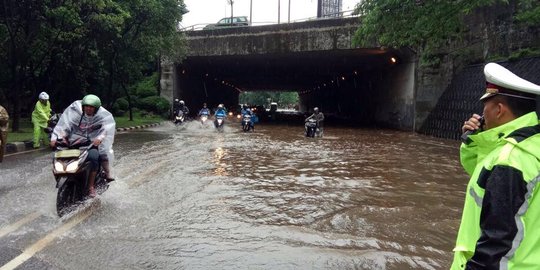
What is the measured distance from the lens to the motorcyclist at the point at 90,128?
249 inches

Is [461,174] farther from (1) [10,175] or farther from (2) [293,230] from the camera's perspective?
(1) [10,175]

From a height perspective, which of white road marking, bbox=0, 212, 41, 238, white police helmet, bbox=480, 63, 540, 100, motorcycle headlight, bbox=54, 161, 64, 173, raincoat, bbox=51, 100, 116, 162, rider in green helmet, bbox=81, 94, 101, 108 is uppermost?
white police helmet, bbox=480, 63, 540, 100

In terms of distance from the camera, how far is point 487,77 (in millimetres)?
2037

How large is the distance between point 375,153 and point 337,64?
18615 mm

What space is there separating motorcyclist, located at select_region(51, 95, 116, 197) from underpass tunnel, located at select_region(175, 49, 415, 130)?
65.2 ft

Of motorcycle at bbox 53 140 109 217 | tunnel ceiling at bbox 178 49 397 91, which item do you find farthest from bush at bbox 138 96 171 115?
motorcycle at bbox 53 140 109 217

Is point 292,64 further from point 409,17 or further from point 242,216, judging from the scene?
point 242,216

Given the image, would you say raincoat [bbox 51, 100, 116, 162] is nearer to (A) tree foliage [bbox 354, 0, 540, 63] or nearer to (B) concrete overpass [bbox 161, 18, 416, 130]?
(A) tree foliage [bbox 354, 0, 540, 63]

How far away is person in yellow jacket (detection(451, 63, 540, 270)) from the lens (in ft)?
5.71

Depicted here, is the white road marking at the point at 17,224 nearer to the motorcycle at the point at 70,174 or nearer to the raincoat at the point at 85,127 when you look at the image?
the motorcycle at the point at 70,174

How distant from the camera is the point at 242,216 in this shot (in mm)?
6156

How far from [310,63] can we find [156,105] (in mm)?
11017

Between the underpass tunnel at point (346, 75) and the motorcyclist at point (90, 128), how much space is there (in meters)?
19.9

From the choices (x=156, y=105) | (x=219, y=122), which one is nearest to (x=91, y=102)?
(x=219, y=122)
